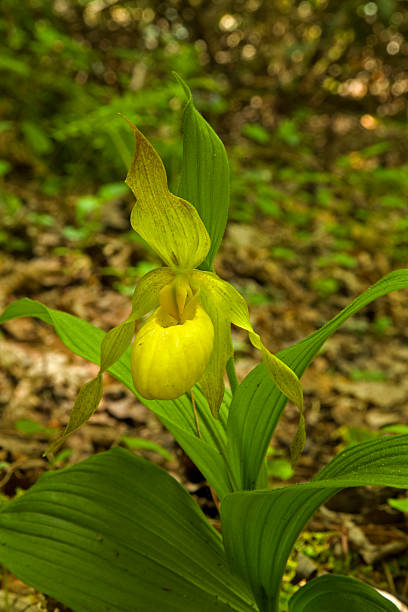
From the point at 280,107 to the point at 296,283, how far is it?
3.46m

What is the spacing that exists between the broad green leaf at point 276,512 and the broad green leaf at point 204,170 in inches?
19.9

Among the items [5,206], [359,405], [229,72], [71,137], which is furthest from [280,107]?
[359,405]

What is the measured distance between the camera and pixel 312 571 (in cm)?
136

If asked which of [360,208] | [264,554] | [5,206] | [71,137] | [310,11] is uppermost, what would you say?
[310,11]

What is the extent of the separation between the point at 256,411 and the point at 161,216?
1.41 ft

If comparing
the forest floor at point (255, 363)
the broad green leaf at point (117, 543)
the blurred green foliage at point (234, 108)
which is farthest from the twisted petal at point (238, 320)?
the blurred green foliage at point (234, 108)

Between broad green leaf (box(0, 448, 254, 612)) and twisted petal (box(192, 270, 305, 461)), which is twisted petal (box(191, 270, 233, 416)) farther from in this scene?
broad green leaf (box(0, 448, 254, 612))

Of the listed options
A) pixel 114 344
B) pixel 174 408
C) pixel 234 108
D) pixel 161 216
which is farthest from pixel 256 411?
pixel 234 108

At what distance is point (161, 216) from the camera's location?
93cm

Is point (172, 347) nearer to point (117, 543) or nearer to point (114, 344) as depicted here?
point (114, 344)

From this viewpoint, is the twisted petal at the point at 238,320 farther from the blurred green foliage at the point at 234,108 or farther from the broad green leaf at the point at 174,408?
the blurred green foliage at the point at 234,108

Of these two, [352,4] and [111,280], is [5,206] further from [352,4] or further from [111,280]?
[352,4]

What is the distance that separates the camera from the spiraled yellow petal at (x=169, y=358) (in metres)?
0.91

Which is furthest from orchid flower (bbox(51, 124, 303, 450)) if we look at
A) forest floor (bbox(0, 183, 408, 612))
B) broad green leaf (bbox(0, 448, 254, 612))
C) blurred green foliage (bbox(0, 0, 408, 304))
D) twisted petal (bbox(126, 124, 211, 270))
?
blurred green foliage (bbox(0, 0, 408, 304))
